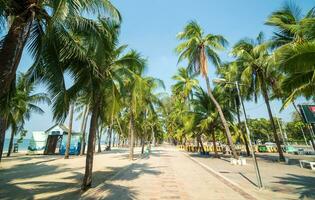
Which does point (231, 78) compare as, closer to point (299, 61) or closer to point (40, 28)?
point (299, 61)

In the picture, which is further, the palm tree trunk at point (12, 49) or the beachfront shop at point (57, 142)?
the beachfront shop at point (57, 142)

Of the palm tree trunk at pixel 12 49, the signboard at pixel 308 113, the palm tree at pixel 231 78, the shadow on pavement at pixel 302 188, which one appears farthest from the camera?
the palm tree at pixel 231 78

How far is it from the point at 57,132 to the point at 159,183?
24.5 meters

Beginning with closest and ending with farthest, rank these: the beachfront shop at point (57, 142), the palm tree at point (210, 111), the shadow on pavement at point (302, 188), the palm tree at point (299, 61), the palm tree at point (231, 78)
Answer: the palm tree at point (299, 61) → the shadow on pavement at point (302, 188) → the palm tree at point (231, 78) → the palm tree at point (210, 111) → the beachfront shop at point (57, 142)

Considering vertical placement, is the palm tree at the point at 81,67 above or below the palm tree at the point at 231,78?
below

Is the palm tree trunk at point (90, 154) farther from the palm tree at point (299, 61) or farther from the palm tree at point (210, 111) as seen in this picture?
the palm tree at point (210, 111)

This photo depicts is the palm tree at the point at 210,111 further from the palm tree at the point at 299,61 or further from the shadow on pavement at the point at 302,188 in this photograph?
the palm tree at the point at 299,61

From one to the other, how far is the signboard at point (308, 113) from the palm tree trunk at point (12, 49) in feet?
57.4

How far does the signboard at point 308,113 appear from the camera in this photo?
15.5 meters

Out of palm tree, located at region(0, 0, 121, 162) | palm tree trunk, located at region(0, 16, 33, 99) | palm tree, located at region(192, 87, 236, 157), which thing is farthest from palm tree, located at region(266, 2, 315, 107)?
palm tree, located at region(192, 87, 236, 157)

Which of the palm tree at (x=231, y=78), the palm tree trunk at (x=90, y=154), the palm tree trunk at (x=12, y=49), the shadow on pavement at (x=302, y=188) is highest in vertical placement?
the palm tree at (x=231, y=78)

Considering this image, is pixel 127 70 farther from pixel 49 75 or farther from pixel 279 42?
pixel 279 42

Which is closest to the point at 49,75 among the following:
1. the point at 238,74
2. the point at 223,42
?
the point at 223,42

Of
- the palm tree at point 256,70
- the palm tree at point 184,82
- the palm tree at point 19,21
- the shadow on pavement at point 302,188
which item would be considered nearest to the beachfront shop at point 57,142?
the palm tree at point 184,82
